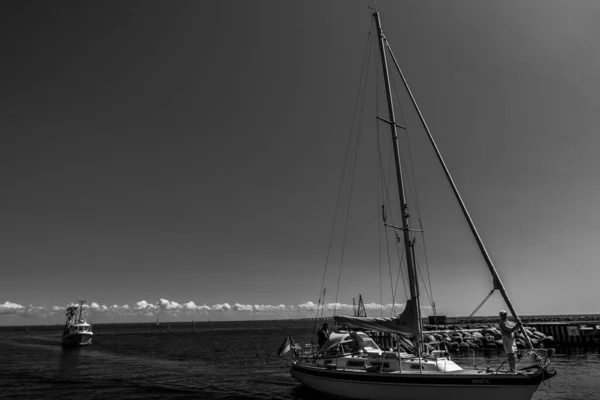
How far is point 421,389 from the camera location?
15.2 m

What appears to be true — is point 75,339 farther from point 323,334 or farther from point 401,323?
point 401,323

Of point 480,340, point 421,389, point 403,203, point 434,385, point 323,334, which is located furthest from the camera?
point 480,340

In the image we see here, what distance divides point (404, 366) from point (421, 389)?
1735 mm

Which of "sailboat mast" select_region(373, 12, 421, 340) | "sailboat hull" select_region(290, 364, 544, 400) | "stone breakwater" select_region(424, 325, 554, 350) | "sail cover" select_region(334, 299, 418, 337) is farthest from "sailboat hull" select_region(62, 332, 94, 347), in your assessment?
"sailboat mast" select_region(373, 12, 421, 340)

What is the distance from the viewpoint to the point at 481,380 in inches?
559

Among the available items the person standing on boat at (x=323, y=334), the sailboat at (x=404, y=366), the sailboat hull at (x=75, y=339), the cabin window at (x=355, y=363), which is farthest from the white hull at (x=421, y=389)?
the sailboat hull at (x=75, y=339)

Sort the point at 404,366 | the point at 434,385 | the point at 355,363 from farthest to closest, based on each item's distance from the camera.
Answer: the point at 355,363 < the point at 404,366 < the point at 434,385

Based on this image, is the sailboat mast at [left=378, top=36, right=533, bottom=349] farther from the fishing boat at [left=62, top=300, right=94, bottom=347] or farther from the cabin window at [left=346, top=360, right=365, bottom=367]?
the fishing boat at [left=62, top=300, right=94, bottom=347]

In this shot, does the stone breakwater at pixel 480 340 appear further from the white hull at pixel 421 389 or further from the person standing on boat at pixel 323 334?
the white hull at pixel 421 389

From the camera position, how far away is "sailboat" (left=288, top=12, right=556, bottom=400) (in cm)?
1408

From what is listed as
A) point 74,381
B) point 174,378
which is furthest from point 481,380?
point 74,381

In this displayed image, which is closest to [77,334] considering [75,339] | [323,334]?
[75,339]

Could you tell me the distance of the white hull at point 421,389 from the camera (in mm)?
13969

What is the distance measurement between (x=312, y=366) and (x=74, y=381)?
76.2 feet
